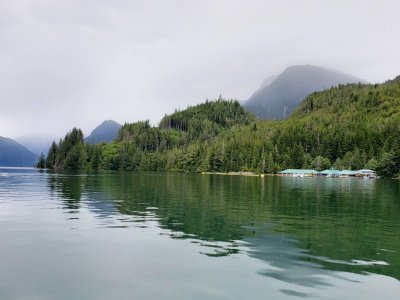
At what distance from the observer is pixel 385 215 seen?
42.8 meters

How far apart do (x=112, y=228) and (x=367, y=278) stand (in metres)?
19.9

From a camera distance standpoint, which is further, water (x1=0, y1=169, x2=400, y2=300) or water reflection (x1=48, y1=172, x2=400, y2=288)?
water reflection (x1=48, y1=172, x2=400, y2=288)

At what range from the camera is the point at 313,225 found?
34.5 meters

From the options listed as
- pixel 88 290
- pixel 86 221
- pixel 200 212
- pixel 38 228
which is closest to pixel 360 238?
pixel 200 212

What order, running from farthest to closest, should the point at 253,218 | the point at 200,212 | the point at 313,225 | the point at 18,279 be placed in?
the point at 200,212 < the point at 253,218 < the point at 313,225 < the point at 18,279

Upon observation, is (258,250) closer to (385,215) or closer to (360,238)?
(360,238)

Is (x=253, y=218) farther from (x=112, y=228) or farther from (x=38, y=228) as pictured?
(x=38, y=228)

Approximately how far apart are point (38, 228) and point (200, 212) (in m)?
16.8

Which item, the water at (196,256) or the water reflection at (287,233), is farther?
the water reflection at (287,233)

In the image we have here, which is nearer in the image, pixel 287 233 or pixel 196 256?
pixel 196 256

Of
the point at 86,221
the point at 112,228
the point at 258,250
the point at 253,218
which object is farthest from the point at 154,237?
the point at 253,218

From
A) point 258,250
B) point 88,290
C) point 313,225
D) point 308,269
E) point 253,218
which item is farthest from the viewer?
point 253,218

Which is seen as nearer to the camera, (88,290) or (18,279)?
(88,290)

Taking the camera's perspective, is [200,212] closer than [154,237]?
No
